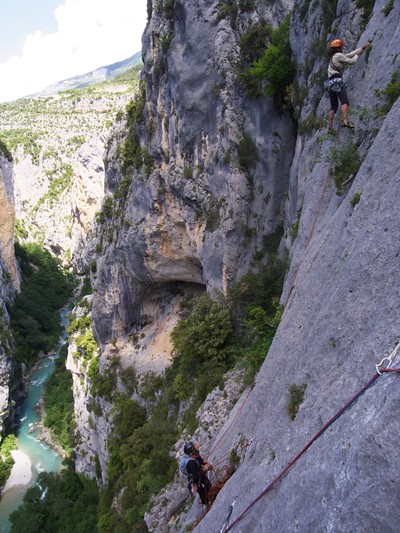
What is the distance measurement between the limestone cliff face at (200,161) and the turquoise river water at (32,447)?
18.7 meters

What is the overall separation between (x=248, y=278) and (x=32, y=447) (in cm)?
2977

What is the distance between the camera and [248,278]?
13688mm

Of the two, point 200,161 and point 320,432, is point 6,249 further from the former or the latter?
point 320,432

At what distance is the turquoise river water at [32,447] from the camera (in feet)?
91.2

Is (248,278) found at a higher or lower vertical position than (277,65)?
lower

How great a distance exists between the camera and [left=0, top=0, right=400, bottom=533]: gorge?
4.17m

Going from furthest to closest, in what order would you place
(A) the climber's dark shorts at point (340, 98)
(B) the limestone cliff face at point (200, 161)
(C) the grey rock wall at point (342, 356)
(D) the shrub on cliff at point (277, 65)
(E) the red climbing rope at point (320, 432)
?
(B) the limestone cliff face at point (200, 161)
(D) the shrub on cliff at point (277, 65)
(A) the climber's dark shorts at point (340, 98)
(E) the red climbing rope at point (320, 432)
(C) the grey rock wall at point (342, 356)

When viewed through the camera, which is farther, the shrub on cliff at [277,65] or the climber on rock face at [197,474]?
the shrub on cliff at [277,65]

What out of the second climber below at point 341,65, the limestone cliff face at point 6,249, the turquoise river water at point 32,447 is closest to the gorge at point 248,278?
the second climber below at point 341,65

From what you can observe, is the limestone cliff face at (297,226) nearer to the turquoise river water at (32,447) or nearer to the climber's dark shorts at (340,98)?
the climber's dark shorts at (340,98)

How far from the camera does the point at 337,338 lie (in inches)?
191

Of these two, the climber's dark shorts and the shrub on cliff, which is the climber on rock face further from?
the shrub on cliff

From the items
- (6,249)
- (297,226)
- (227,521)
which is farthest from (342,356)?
(6,249)

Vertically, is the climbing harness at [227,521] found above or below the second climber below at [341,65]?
below
